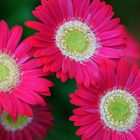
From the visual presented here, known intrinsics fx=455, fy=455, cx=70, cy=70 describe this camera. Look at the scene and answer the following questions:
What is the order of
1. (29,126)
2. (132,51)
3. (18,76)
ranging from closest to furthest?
(18,76)
(29,126)
(132,51)

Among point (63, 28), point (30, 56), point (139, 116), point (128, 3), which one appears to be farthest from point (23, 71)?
point (128, 3)

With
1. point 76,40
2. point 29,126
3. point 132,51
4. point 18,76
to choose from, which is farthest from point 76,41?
point 132,51

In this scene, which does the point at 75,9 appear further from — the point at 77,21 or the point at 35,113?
the point at 35,113

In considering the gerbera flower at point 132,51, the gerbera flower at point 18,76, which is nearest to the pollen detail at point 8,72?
the gerbera flower at point 18,76

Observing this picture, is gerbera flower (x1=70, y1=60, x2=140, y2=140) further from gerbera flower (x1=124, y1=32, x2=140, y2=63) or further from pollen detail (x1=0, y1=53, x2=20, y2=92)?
gerbera flower (x1=124, y1=32, x2=140, y2=63)

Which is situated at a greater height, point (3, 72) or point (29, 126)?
point (3, 72)

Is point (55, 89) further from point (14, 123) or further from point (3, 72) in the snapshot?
point (3, 72)

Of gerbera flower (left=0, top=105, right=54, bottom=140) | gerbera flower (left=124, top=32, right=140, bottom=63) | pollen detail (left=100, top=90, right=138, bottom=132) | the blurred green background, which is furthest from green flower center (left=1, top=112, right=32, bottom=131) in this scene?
gerbera flower (left=124, top=32, right=140, bottom=63)
